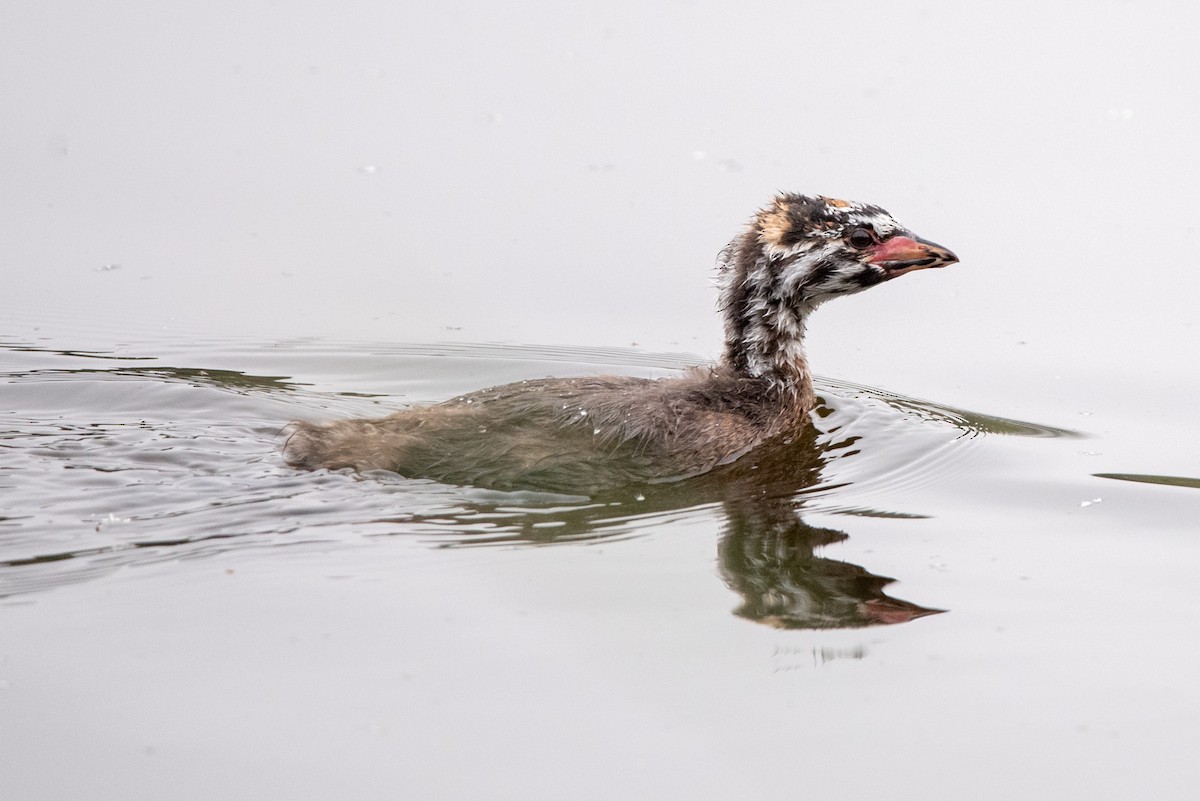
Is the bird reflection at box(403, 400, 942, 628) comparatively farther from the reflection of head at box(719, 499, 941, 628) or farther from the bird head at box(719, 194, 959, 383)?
the bird head at box(719, 194, 959, 383)

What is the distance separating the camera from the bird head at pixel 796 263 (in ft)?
30.7

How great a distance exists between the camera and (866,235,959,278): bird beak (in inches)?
368

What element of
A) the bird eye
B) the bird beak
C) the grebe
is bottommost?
the grebe

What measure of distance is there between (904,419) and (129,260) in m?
5.64

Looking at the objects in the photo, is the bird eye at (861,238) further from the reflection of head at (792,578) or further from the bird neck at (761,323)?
the reflection of head at (792,578)

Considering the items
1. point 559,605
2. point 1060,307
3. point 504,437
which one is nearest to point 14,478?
point 504,437

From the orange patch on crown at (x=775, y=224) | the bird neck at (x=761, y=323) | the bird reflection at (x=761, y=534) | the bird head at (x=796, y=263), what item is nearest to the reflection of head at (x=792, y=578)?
the bird reflection at (x=761, y=534)

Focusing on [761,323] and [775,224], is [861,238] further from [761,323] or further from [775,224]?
[761,323]

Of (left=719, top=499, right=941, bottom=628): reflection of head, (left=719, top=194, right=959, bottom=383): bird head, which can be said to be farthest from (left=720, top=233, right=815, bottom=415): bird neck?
(left=719, top=499, right=941, bottom=628): reflection of head

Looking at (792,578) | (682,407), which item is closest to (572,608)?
(792,578)

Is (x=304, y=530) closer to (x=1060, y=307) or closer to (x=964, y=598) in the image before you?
(x=964, y=598)

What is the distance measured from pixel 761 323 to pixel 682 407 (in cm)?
100

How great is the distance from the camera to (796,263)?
30.7ft

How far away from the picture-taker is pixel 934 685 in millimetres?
6254
